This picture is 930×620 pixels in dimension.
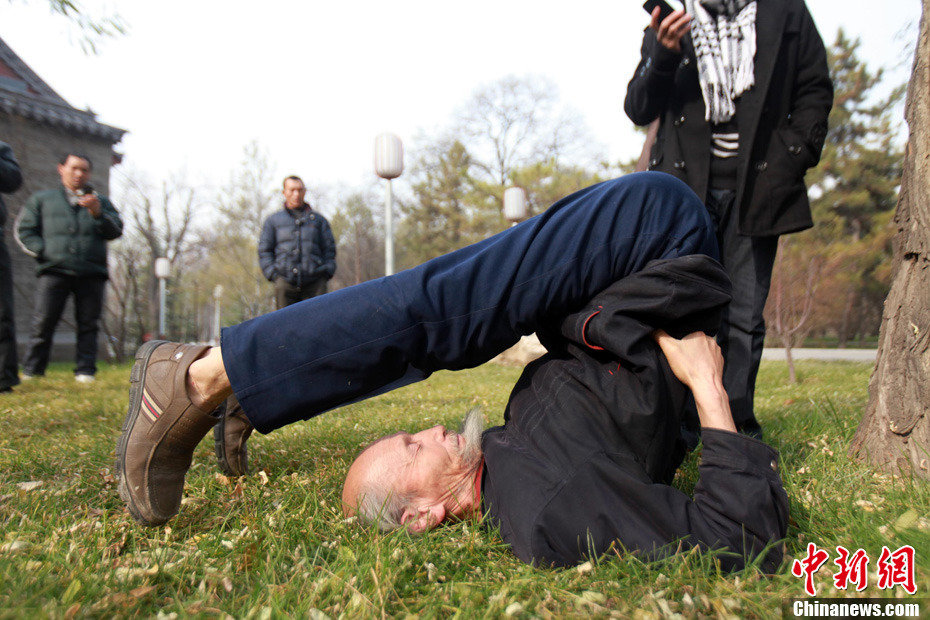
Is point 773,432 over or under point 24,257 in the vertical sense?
under

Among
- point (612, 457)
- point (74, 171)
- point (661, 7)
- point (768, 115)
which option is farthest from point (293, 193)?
point (612, 457)

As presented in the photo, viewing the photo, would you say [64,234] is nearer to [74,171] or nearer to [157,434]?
[74,171]

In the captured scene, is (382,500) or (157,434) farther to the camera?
(382,500)

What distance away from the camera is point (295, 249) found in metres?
7.04

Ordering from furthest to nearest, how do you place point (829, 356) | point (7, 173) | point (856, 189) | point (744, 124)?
point (856, 189)
point (829, 356)
point (7, 173)
point (744, 124)

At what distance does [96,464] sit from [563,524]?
78.8 inches

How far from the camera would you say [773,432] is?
9.02 feet

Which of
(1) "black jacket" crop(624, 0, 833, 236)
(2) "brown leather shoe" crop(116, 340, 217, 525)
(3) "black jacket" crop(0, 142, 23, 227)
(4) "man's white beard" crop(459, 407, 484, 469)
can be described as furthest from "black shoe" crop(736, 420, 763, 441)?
(3) "black jacket" crop(0, 142, 23, 227)

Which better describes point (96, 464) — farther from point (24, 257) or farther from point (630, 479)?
point (24, 257)

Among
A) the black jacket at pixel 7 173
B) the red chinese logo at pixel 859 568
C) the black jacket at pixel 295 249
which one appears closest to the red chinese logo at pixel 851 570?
the red chinese logo at pixel 859 568

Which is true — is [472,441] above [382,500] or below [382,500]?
above

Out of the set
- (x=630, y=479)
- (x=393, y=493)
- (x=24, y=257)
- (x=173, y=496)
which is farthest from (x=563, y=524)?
(x=24, y=257)

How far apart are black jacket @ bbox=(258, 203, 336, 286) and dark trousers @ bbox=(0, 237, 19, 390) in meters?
2.72

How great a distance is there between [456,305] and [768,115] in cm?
200
